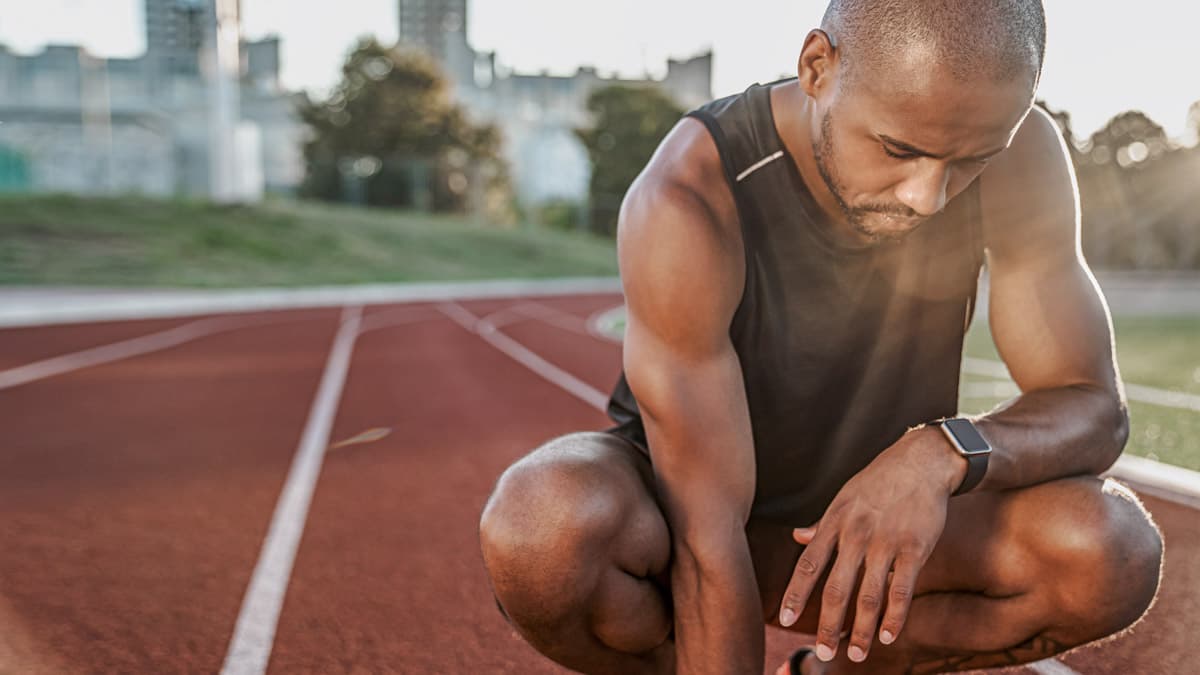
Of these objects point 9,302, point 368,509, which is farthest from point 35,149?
point 368,509

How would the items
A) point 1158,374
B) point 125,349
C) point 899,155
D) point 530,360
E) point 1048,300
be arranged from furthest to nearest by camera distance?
point 125,349 < point 530,360 < point 1158,374 < point 1048,300 < point 899,155

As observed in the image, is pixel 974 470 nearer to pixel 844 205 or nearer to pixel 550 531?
pixel 844 205

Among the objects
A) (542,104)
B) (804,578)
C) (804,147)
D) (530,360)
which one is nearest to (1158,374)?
(530,360)

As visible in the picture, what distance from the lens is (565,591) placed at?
5.62 ft

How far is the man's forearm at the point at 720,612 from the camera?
1.71m

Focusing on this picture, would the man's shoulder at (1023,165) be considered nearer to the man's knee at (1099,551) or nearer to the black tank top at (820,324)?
the black tank top at (820,324)

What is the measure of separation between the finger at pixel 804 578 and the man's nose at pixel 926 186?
546 millimetres

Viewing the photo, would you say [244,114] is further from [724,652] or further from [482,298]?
[724,652]

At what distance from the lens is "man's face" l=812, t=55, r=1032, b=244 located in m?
1.52

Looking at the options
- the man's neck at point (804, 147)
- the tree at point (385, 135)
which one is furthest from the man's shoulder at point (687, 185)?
the tree at point (385, 135)

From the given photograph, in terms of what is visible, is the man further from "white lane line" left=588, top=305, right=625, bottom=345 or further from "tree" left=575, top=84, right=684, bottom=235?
"tree" left=575, top=84, right=684, bottom=235

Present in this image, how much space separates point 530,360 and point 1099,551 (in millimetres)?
6983

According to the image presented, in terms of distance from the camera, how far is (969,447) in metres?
1.71

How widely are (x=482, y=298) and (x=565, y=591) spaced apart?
16.0 meters
